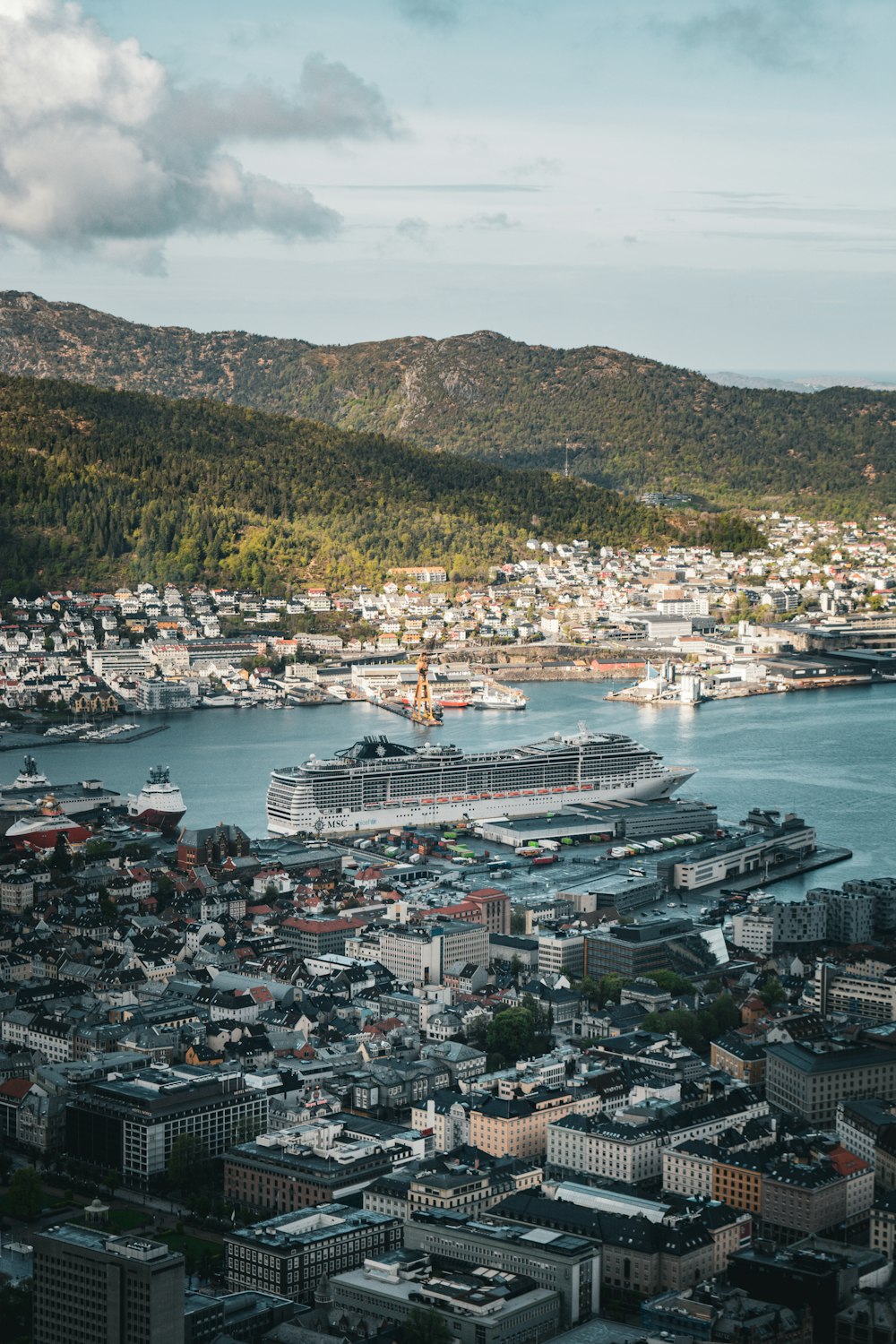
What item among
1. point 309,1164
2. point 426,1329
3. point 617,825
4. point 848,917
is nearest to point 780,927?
point 848,917

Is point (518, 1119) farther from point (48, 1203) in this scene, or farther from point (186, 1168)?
point (48, 1203)

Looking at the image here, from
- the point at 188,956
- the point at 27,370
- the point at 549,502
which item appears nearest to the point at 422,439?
the point at 27,370

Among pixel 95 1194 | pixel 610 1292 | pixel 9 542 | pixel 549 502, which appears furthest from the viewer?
pixel 549 502

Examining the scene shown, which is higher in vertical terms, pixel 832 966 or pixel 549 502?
pixel 549 502

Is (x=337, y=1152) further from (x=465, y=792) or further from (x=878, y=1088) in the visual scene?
(x=465, y=792)

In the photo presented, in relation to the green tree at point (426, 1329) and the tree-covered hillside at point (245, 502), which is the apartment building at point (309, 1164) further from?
the tree-covered hillside at point (245, 502)

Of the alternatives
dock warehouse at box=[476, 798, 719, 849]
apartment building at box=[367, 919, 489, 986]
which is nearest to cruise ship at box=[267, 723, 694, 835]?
dock warehouse at box=[476, 798, 719, 849]
